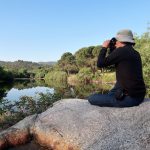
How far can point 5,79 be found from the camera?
9694 centimetres

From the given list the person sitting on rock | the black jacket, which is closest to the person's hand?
the person sitting on rock

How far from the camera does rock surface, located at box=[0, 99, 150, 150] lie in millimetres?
6828

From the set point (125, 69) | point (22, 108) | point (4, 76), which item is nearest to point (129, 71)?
point (125, 69)

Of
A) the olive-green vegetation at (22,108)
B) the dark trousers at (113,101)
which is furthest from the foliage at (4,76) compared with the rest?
the dark trousers at (113,101)

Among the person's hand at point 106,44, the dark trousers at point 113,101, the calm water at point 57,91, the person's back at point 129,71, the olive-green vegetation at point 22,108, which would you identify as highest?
the person's hand at point 106,44

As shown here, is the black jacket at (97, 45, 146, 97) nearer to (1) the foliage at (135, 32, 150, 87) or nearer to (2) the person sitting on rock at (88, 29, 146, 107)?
(2) the person sitting on rock at (88, 29, 146, 107)

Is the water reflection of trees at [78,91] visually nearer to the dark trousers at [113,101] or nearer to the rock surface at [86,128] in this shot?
the rock surface at [86,128]

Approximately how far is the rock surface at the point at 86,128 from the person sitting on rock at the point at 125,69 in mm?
219

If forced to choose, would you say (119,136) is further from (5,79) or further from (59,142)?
(5,79)

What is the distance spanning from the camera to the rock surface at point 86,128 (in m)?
6.83

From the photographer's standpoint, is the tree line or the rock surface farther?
the tree line

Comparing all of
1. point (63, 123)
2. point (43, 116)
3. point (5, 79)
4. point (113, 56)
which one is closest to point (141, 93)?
point (113, 56)

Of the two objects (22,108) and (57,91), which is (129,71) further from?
(57,91)

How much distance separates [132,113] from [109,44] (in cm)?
169
